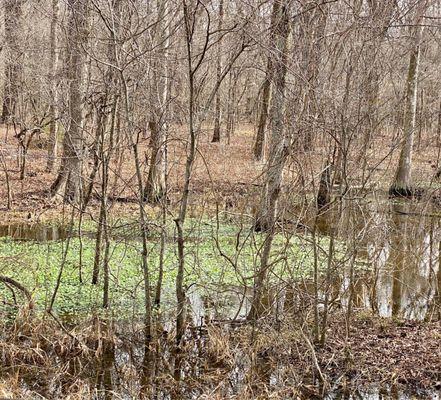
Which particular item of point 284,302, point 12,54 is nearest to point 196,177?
point 12,54

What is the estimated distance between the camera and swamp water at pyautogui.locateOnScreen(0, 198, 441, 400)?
6.15 metres

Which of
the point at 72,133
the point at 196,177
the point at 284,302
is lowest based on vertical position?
the point at 284,302

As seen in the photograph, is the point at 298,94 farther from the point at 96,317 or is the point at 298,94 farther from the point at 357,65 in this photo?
the point at 96,317

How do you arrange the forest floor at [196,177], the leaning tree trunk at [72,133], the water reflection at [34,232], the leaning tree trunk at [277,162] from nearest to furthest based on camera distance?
the leaning tree trunk at [277,162] → the leaning tree trunk at [72,133] → the water reflection at [34,232] → the forest floor at [196,177]

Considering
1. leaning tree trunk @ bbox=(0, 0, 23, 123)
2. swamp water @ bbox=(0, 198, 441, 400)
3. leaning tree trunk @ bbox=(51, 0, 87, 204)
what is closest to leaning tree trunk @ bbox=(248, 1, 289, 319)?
swamp water @ bbox=(0, 198, 441, 400)

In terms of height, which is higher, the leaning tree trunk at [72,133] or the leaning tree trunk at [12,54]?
the leaning tree trunk at [12,54]

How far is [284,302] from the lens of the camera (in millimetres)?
8227

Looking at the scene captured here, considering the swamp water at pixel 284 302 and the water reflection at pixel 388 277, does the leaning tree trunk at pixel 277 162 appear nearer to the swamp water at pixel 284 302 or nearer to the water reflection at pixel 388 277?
the swamp water at pixel 284 302

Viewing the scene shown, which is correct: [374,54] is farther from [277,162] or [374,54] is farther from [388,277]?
[388,277]

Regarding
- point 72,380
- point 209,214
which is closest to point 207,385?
point 72,380

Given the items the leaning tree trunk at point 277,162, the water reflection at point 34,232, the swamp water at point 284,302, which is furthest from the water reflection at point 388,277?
the water reflection at point 34,232

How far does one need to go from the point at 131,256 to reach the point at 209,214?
12.3 feet

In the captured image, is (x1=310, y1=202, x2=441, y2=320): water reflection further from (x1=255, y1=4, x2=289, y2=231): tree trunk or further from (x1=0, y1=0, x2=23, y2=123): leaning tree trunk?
(x1=0, y1=0, x2=23, y2=123): leaning tree trunk

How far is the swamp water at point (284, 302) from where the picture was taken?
6.15 m
